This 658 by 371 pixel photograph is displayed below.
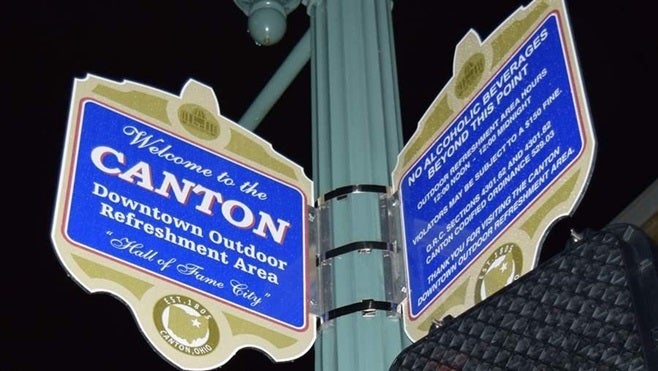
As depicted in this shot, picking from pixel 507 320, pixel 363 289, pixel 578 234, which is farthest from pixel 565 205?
pixel 507 320

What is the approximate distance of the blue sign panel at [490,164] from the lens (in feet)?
7.36

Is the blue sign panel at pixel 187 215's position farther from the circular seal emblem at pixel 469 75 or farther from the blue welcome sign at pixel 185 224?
the circular seal emblem at pixel 469 75

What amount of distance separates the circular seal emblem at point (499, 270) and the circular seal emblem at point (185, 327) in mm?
666

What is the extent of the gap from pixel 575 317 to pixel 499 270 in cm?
139

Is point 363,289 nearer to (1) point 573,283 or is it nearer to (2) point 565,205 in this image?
(2) point 565,205

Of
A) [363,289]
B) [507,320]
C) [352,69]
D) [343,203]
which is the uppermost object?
[352,69]

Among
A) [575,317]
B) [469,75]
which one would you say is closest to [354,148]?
[469,75]

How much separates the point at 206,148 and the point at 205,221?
10.5 inches

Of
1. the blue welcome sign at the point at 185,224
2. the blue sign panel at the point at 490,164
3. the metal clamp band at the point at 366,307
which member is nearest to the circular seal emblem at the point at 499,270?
the blue sign panel at the point at 490,164

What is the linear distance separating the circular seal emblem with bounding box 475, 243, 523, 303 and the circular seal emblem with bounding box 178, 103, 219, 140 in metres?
0.99

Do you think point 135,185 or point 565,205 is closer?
point 565,205


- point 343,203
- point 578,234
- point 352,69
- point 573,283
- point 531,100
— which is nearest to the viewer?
point 573,283

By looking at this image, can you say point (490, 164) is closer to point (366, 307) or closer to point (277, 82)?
point (366, 307)

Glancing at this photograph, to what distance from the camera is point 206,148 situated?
9.54 ft
